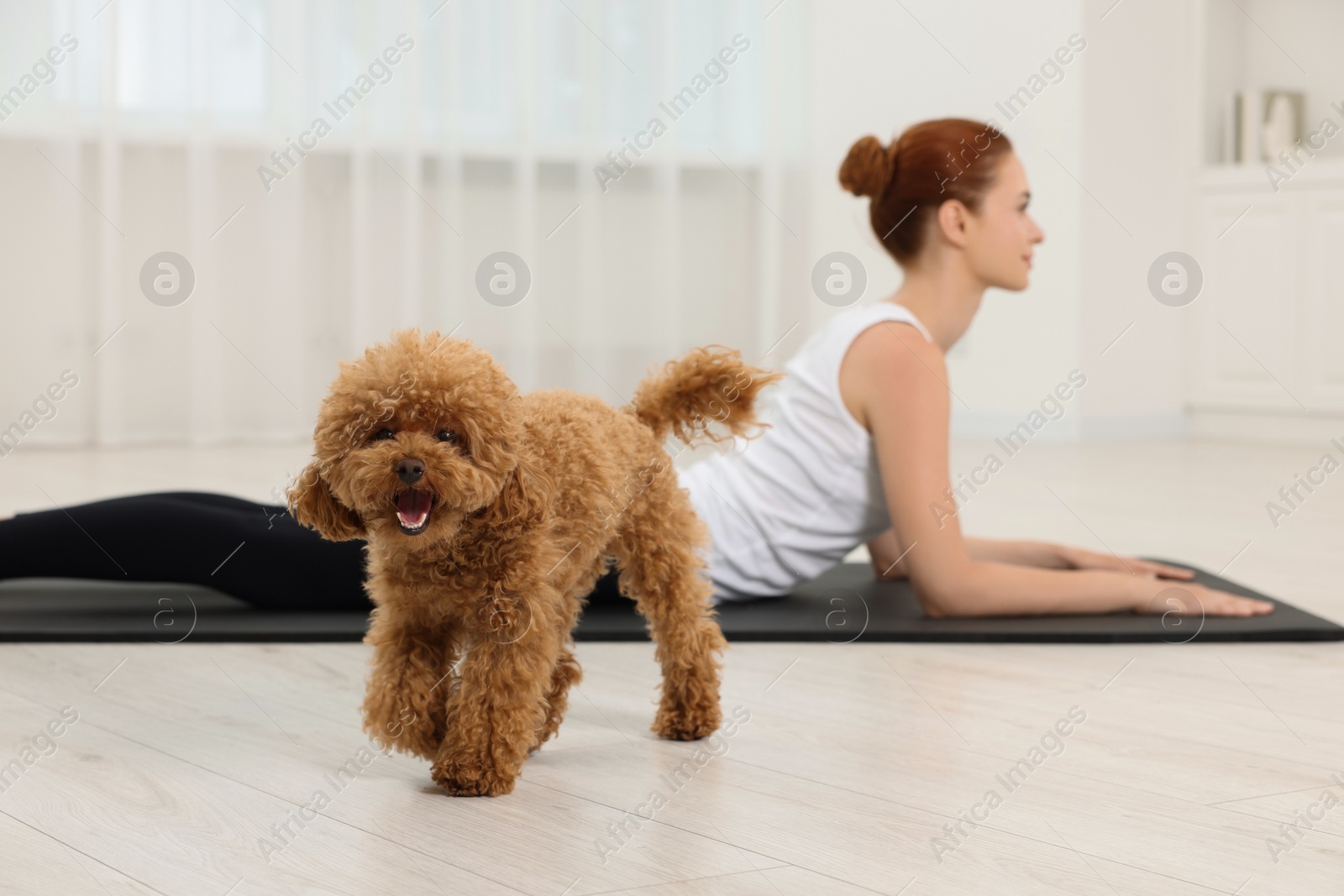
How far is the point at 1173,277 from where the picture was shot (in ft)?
19.1

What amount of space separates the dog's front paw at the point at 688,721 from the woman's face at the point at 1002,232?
3.59 feet

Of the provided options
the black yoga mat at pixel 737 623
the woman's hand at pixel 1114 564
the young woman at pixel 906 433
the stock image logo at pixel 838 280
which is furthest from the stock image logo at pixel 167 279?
the woman's hand at pixel 1114 564

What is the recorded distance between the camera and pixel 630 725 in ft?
5.46

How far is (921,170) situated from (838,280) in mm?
3860

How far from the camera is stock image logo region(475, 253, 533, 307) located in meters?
5.45

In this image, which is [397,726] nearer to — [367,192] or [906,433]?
[906,433]

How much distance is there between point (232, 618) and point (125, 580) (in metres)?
0.19

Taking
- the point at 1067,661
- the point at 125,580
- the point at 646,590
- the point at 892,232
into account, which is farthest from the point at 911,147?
the point at 125,580

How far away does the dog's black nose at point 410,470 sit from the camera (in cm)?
121

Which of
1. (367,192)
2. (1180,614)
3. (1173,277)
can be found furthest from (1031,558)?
(1173,277)

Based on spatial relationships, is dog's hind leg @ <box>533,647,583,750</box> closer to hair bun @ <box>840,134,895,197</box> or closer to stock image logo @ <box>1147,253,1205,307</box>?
hair bun @ <box>840,134,895,197</box>

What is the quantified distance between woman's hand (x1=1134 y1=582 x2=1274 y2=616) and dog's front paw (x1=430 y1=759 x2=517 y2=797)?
52.3 inches

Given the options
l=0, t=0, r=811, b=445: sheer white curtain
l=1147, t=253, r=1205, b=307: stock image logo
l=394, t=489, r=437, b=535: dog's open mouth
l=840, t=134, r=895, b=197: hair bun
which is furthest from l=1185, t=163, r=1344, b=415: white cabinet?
l=394, t=489, r=437, b=535: dog's open mouth

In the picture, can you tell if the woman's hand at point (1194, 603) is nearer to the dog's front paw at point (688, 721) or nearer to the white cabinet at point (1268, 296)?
the dog's front paw at point (688, 721)
